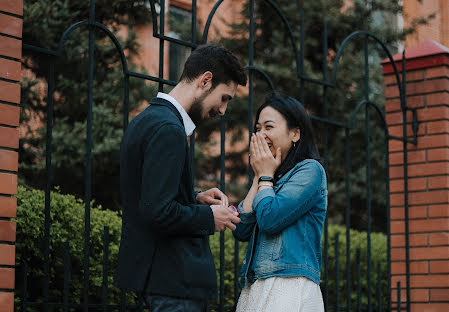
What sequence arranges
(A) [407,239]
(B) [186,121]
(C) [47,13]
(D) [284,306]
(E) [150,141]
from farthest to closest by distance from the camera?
(C) [47,13] → (A) [407,239] → (D) [284,306] → (B) [186,121] → (E) [150,141]

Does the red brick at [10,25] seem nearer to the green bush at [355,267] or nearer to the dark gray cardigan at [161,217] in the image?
the dark gray cardigan at [161,217]

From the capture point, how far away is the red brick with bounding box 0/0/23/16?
9.06 ft

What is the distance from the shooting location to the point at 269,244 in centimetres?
284

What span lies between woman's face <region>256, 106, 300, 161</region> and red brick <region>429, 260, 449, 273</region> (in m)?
2.32

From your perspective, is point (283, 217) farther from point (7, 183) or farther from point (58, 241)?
point (58, 241)

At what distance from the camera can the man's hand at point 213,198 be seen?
8.84ft

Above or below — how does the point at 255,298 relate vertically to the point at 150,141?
below

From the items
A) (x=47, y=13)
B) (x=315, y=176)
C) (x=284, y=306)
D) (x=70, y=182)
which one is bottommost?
(x=284, y=306)

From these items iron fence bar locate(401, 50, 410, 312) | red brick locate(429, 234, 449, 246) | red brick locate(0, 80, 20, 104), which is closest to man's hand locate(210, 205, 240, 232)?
red brick locate(0, 80, 20, 104)

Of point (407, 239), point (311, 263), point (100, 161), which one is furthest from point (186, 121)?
point (100, 161)

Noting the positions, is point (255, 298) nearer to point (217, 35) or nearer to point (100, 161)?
point (100, 161)

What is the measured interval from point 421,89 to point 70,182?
177 inches

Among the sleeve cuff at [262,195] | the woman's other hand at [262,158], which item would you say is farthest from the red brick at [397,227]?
the sleeve cuff at [262,195]

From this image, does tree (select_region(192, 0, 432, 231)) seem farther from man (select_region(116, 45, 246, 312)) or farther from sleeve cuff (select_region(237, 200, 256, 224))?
man (select_region(116, 45, 246, 312))
